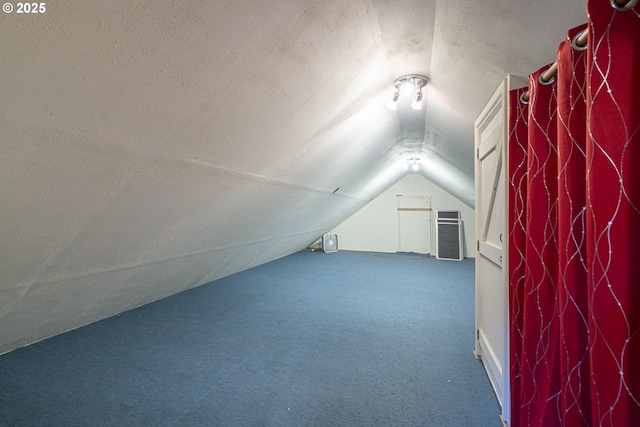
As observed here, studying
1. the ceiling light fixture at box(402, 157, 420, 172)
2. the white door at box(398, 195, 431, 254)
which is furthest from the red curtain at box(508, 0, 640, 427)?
the white door at box(398, 195, 431, 254)

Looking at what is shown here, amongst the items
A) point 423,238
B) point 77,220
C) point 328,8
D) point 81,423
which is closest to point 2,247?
point 77,220

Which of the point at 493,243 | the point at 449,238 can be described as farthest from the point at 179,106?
the point at 449,238

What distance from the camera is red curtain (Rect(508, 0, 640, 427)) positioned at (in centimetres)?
73

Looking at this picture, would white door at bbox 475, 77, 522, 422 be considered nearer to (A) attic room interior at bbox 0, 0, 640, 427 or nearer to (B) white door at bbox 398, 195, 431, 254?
(A) attic room interior at bbox 0, 0, 640, 427

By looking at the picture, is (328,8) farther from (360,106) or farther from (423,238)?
(423,238)

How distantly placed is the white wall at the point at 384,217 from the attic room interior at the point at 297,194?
13.1 ft

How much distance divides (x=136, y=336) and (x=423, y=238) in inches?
245

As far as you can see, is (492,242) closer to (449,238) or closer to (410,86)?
(410,86)

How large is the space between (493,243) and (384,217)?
5706 mm

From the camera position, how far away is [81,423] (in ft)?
5.46

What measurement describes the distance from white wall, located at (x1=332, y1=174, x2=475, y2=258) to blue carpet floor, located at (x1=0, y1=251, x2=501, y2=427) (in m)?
3.74

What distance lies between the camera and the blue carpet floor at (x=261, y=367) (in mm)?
1729

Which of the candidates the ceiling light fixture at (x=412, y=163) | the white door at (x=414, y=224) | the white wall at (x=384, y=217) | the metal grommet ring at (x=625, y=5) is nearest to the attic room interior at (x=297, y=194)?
the metal grommet ring at (x=625, y=5)

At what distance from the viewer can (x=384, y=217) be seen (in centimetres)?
769
